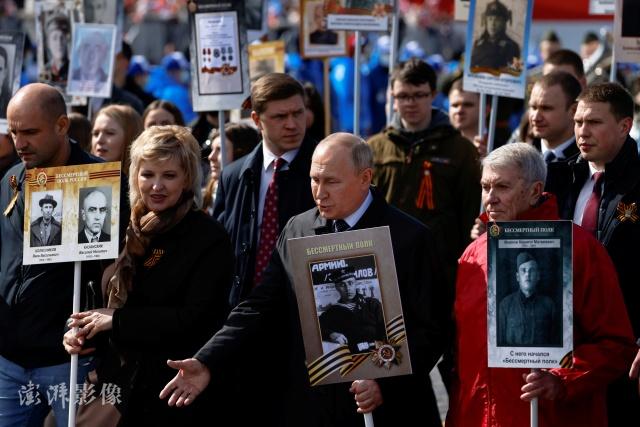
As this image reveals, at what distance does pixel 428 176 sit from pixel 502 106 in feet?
8.72

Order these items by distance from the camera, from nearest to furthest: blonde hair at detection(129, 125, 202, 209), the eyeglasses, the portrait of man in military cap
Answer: the portrait of man in military cap < blonde hair at detection(129, 125, 202, 209) < the eyeglasses

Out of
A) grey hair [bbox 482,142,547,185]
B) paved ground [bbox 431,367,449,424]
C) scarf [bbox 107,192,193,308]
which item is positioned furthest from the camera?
paved ground [bbox 431,367,449,424]

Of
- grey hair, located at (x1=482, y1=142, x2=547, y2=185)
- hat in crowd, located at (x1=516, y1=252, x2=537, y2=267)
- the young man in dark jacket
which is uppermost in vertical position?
grey hair, located at (x1=482, y1=142, x2=547, y2=185)

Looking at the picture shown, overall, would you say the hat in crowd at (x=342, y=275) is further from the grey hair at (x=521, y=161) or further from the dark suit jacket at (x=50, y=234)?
the dark suit jacket at (x=50, y=234)

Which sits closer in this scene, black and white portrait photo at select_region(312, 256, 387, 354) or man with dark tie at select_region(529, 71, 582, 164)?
black and white portrait photo at select_region(312, 256, 387, 354)

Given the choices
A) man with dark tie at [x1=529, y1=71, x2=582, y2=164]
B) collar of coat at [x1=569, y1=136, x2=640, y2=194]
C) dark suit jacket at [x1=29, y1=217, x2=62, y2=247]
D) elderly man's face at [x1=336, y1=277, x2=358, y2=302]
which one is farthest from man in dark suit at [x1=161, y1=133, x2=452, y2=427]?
man with dark tie at [x1=529, y1=71, x2=582, y2=164]

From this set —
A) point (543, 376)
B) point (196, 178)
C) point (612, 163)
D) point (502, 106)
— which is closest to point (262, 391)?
point (196, 178)

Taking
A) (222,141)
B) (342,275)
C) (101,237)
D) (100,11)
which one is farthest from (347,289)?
(100,11)

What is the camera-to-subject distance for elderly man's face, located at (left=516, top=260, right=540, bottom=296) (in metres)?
4.67

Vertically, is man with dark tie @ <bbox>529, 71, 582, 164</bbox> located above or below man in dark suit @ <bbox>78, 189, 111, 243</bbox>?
above

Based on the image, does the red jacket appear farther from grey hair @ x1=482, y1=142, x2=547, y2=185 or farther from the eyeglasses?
the eyeglasses

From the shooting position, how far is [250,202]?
6.36 meters

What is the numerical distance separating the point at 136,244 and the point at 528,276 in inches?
67.3

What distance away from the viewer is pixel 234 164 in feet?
21.8
